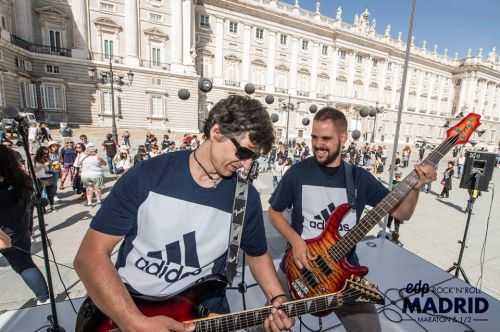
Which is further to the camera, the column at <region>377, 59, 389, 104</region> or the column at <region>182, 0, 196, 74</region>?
the column at <region>377, 59, 389, 104</region>

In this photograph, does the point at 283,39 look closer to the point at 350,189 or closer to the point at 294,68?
the point at 294,68

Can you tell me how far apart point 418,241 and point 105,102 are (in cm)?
2440

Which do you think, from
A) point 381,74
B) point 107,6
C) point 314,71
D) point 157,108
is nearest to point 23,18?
point 107,6

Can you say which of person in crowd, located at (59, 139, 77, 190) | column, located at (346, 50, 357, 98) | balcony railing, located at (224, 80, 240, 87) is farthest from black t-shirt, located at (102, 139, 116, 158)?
column, located at (346, 50, 357, 98)

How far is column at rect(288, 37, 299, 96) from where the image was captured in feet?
111

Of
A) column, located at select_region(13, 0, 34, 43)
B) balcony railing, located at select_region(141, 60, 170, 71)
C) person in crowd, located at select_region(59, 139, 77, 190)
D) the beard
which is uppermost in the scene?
column, located at select_region(13, 0, 34, 43)

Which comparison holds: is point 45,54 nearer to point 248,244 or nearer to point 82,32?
point 82,32

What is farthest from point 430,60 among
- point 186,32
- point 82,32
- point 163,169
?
point 163,169

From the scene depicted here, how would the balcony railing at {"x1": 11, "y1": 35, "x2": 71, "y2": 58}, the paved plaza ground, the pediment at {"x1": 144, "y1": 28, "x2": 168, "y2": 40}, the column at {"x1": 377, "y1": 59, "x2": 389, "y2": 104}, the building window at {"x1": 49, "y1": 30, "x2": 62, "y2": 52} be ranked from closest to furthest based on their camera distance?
the paved plaza ground → the balcony railing at {"x1": 11, "y1": 35, "x2": 71, "y2": 58} → the building window at {"x1": 49, "y1": 30, "x2": 62, "y2": 52} → the pediment at {"x1": 144, "y1": 28, "x2": 168, "y2": 40} → the column at {"x1": 377, "y1": 59, "x2": 389, "y2": 104}

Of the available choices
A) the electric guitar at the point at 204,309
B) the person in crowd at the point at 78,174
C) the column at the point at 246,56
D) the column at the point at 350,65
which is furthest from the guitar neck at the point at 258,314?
the column at the point at 350,65

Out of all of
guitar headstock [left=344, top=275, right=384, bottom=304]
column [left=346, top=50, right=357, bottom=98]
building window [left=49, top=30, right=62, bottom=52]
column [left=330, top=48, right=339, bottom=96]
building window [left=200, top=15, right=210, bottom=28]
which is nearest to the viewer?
guitar headstock [left=344, top=275, right=384, bottom=304]

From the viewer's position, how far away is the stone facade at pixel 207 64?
68.7 ft

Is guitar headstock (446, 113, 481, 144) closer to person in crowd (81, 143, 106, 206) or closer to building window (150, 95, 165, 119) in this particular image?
person in crowd (81, 143, 106, 206)

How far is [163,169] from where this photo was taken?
124cm
